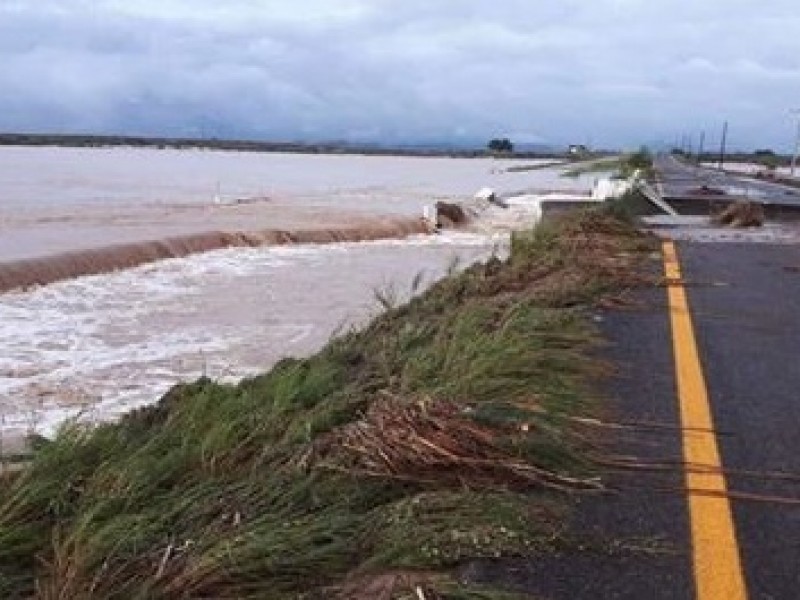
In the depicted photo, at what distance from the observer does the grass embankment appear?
13.3 feet

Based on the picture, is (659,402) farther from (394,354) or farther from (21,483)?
(21,483)

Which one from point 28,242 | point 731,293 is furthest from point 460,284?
point 28,242

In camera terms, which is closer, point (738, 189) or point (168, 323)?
point (168, 323)

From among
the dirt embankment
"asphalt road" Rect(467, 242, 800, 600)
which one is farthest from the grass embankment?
the dirt embankment

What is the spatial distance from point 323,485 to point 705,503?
1607 millimetres

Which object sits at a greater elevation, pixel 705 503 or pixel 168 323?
pixel 705 503

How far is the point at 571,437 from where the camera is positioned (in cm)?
581

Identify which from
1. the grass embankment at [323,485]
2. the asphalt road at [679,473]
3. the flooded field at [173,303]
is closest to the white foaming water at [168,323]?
the flooded field at [173,303]

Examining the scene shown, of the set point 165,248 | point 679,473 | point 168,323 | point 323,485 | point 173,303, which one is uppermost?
point 323,485

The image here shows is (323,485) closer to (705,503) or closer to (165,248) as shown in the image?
(705,503)

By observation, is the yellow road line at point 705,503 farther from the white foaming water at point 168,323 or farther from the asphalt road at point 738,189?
the asphalt road at point 738,189

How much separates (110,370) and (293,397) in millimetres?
6399

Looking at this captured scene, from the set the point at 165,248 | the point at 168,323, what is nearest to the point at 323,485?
the point at 168,323

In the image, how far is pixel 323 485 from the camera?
4918mm
